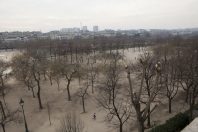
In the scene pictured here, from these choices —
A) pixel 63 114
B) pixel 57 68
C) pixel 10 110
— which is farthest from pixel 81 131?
pixel 57 68

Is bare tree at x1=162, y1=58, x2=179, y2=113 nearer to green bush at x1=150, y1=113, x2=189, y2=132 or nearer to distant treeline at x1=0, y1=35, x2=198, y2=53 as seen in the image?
green bush at x1=150, y1=113, x2=189, y2=132

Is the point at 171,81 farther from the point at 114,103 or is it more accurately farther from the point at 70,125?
the point at 70,125

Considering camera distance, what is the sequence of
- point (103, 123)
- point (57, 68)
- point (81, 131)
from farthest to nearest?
1. point (57, 68)
2. point (103, 123)
3. point (81, 131)

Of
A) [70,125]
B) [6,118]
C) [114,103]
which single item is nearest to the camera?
[70,125]

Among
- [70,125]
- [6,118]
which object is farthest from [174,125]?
[6,118]

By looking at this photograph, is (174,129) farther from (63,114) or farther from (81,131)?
(63,114)

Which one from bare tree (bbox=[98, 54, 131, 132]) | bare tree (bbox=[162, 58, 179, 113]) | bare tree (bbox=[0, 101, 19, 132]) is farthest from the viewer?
bare tree (bbox=[162, 58, 179, 113])

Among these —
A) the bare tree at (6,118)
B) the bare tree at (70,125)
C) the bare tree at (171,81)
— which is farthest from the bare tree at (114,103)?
the bare tree at (6,118)

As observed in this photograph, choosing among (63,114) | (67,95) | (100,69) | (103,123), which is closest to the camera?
(103,123)

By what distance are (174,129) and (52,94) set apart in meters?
26.5

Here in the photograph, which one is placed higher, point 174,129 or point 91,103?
point 174,129

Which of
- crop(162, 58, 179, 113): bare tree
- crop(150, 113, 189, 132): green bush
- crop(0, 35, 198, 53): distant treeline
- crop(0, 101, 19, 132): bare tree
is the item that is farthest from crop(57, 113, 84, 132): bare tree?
crop(0, 35, 198, 53): distant treeline

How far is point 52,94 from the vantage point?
43.2 m

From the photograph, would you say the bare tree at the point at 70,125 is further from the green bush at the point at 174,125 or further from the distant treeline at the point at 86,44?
the distant treeline at the point at 86,44
